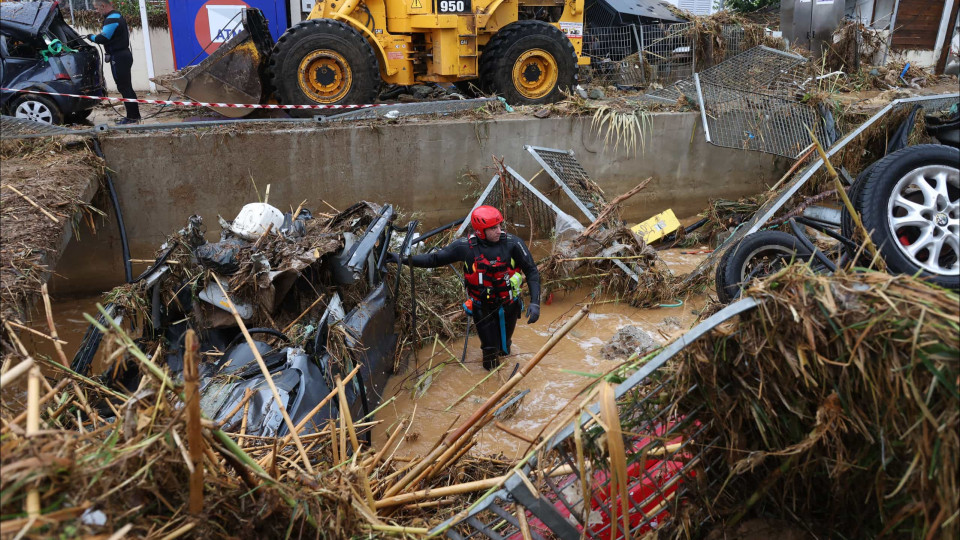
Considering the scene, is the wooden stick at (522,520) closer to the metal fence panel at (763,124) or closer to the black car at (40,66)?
the metal fence panel at (763,124)

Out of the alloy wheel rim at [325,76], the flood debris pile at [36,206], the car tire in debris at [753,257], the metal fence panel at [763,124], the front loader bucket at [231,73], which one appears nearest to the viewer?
the flood debris pile at [36,206]

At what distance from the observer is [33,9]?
31.5ft

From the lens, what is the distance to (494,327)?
627 cm

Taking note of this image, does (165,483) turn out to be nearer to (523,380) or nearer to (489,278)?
(489,278)

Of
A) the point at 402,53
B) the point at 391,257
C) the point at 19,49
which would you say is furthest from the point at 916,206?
the point at 19,49

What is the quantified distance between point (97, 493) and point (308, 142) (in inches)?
274

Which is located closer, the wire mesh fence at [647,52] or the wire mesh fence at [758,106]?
the wire mesh fence at [758,106]

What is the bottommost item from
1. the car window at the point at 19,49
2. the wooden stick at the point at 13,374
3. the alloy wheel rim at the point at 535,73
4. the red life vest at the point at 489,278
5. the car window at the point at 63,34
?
the red life vest at the point at 489,278

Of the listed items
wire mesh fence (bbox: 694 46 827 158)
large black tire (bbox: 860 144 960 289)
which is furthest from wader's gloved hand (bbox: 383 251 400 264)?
wire mesh fence (bbox: 694 46 827 158)

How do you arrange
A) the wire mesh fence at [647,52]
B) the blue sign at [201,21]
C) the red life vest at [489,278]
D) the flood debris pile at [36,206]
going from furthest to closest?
1. the blue sign at [201,21]
2. the wire mesh fence at [647,52]
3. the red life vest at [489,278]
4. the flood debris pile at [36,206]

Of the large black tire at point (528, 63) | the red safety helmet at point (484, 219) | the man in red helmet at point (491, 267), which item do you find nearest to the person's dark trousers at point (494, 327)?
the man in red helmet at point (491, 267)

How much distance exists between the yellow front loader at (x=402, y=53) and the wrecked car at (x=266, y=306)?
4.43 m

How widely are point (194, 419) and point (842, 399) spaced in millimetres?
2159

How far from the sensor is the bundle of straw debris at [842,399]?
2162mm
